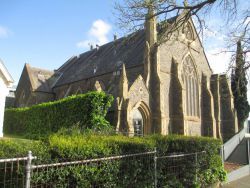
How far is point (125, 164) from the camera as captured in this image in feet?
24.3

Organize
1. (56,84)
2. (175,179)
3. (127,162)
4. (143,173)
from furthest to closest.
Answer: (56,84) < (175,179) < (143,173) < (127,162)

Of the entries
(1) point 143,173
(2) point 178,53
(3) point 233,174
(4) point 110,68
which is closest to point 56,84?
(4) point 110,68

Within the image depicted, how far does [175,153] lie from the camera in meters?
9.33

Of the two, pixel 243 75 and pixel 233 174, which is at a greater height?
pixel 243 75

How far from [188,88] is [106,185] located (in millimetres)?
26536

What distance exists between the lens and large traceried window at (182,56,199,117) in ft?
103

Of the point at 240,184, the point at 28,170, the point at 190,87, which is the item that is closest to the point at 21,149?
the point at 28,170

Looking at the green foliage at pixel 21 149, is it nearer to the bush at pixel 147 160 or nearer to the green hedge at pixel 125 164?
the green hedge at pixel 125 164

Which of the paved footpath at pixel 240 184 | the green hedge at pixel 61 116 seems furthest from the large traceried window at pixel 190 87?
the paved footpath at pixel 240 184

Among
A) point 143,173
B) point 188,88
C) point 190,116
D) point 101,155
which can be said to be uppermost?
point 188,88

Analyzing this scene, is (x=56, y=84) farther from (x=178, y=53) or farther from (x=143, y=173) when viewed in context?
(x=143, y=173)

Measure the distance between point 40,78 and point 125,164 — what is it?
1425 inches

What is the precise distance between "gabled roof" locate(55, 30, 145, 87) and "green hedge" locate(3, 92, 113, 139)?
8.25m

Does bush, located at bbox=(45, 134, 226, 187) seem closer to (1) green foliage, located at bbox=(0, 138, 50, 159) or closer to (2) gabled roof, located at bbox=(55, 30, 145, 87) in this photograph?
(1) green foliage, located at bbox=(0, 138, 50, 159)
